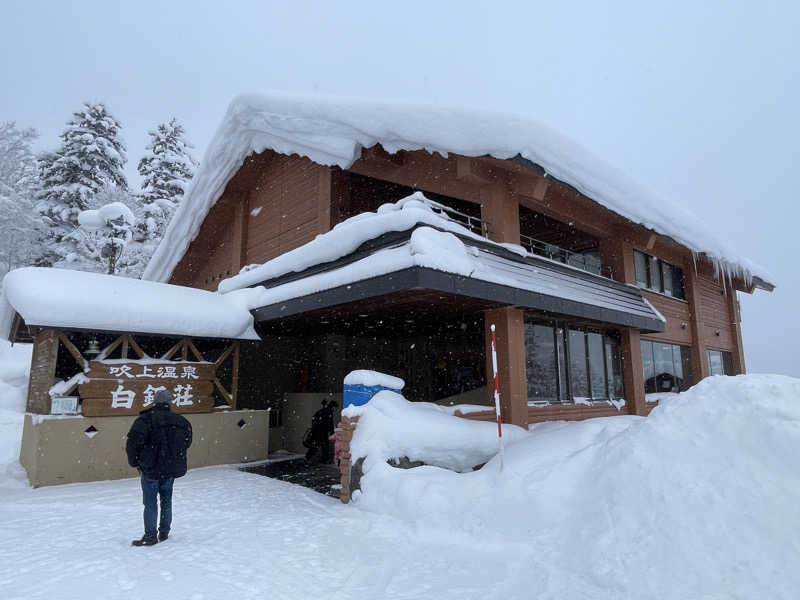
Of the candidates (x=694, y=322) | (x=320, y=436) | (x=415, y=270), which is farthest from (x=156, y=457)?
(x=694, y=322)

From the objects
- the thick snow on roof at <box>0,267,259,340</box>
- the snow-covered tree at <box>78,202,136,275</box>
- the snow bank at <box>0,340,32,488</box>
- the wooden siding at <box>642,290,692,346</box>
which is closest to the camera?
the thick snow on roof at <box>0,267,259,340</box>

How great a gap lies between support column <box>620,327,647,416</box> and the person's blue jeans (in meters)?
→ 10.9

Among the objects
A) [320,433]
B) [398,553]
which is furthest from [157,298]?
[398,553]

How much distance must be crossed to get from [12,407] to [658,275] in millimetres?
20059

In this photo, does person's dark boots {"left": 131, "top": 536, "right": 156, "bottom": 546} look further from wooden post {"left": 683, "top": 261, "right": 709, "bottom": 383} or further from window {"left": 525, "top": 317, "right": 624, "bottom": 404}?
wooden post {"left": 683, "top": 261, "right": 709, "bottom": 383}

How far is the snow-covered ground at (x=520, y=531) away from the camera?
3.76m

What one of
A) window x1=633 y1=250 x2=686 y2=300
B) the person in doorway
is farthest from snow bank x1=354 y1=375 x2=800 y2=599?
window x1=633 y1=250 x2=686 y2=300

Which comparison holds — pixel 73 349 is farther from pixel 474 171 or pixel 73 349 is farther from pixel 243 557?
pixel 474 171

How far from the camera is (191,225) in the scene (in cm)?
1494

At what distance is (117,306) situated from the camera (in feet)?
29.4

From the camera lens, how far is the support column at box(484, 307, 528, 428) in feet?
29.0

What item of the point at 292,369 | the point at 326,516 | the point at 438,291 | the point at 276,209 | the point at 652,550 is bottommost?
the point at 326,516

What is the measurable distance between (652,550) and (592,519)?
679 mm

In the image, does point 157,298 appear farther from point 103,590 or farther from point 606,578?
point 606,578
